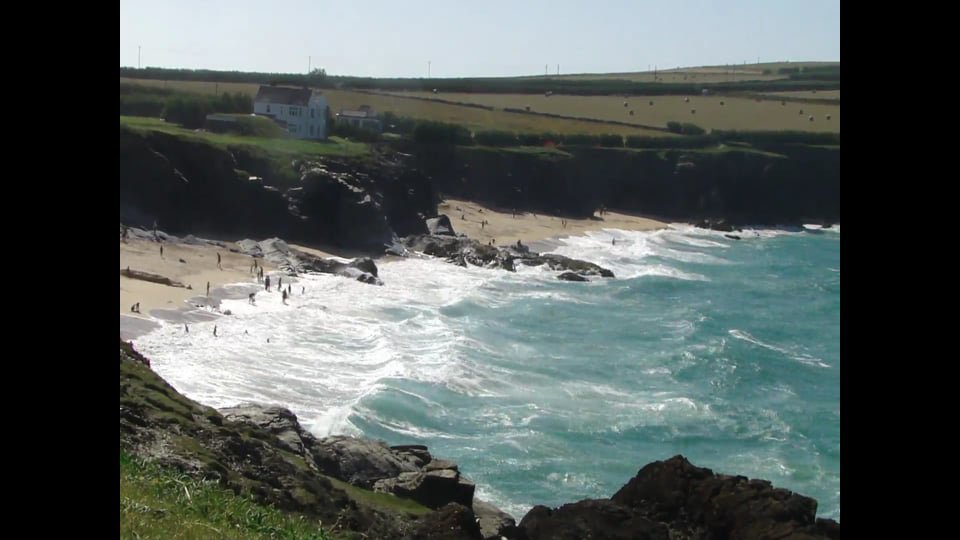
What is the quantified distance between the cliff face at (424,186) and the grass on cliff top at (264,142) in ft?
3.72

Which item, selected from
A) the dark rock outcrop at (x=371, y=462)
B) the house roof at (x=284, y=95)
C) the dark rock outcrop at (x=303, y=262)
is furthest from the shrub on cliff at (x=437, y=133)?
the dark rock outcrop at (x=371, y=462)

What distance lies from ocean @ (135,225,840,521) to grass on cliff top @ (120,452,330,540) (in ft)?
39.2

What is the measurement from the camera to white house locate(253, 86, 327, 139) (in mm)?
67500

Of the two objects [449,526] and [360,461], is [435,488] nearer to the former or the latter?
[360,461]

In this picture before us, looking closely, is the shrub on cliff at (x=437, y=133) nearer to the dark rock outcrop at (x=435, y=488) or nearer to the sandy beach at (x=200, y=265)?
the sandy beach at (x=200, y=265)

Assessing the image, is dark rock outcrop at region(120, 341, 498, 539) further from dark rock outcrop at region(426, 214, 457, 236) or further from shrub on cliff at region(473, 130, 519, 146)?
shrub on cliff at region(473, 130, 519, 146)

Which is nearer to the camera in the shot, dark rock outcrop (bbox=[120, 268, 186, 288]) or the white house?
dark rock outcrop (bbox=[120, 268, 186, 288])

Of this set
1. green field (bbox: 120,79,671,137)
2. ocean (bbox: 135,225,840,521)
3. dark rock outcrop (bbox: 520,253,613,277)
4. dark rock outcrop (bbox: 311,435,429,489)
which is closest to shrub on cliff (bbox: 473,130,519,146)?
green field (bbox: 120,79,671,137)

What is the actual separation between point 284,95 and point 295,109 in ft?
4.56

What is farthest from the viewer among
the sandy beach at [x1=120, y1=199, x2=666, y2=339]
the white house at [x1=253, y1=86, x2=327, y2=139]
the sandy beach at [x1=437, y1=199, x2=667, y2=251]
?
the white house at [x1=253, y1=86, x2=327, y2=139]

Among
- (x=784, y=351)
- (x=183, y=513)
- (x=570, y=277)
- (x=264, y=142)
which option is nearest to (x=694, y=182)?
(x=570, y=277)
